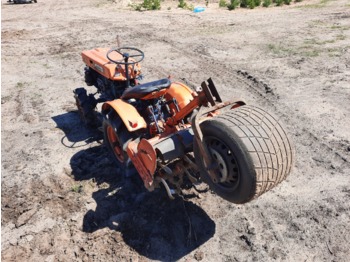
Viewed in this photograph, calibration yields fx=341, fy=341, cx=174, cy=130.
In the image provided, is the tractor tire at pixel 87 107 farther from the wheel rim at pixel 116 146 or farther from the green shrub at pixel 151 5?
the green shrub at pixel 151 5

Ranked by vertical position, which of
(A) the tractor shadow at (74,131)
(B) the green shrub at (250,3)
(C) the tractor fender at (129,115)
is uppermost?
(C) the tractor fender at (129,115)

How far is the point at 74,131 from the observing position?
6.41 m

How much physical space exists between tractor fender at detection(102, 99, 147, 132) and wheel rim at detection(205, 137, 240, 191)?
1284 mm

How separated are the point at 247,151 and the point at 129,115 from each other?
79.2 inches

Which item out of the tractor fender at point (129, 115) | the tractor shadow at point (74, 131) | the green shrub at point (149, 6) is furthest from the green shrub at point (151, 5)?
the tractor fender at point (129, 115)

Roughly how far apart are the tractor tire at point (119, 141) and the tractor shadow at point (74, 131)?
74 cm

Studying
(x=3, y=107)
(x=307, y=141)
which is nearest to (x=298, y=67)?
(x=307, y=141)

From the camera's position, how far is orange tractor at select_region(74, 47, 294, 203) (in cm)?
321

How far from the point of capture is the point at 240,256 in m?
3.88

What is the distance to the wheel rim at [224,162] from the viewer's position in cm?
332

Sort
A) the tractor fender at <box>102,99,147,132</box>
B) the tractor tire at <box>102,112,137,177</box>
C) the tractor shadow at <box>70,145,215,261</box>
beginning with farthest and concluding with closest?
1. the tractor tire at <box>102,112,137,177</box>
2. the tractor fender at <box>102,99,147,132</box>
3. the tractor shadow at <box>70,145,215,261</box>

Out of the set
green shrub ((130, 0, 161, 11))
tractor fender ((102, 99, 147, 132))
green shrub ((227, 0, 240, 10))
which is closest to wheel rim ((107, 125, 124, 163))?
tractor fender ((102, 99, 147, 132))

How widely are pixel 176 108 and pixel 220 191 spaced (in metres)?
1.73

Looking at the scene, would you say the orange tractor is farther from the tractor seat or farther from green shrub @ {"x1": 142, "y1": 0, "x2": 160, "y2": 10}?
green shrub @ {"x1": 142, "y1": 0, "x2": 160, "y2": 10}
